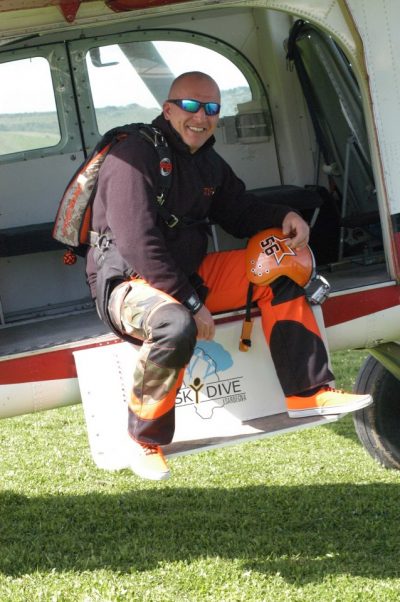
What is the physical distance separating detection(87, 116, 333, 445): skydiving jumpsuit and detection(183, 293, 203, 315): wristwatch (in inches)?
0.7

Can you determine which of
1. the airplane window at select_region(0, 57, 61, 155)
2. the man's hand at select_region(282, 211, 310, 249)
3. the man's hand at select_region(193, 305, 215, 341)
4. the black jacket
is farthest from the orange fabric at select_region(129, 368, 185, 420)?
the airplane window at select_region(0, 57, 61, 155)

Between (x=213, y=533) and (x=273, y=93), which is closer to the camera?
(x=213, y=533)

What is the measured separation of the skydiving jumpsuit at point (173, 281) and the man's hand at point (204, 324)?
0.10 meters

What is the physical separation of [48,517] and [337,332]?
5.47 ft

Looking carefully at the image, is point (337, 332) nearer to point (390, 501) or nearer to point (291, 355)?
point (291, 355)

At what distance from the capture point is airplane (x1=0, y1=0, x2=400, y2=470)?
455 centimetres

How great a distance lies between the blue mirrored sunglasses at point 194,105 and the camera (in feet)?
14.1

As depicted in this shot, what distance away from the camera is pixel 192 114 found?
4.30m

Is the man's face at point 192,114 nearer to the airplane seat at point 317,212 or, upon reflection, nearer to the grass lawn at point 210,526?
the airplane seat at point 317,212

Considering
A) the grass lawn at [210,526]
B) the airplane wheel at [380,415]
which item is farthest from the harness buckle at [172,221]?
the airplane wheel at [380,415]

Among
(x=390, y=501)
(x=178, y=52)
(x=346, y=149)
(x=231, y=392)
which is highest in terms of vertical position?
(x=178, y=52)

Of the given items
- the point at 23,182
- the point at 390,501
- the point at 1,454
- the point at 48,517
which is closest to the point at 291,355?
the point at 390,501

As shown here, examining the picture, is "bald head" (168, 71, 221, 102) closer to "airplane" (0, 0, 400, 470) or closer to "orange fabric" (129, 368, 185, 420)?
"airplane" (0, 0, 400, 470)

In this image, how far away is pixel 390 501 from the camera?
5.13 metres
